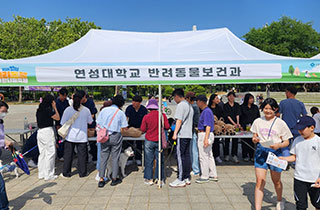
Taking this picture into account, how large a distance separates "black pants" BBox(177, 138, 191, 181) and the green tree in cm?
4030

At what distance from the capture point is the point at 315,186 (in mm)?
2441

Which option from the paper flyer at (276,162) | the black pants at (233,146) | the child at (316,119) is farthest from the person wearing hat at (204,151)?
the child at (316,119)

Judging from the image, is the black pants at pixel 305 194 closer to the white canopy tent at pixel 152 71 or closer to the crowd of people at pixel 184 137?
the crowd of people at pixel 184 137

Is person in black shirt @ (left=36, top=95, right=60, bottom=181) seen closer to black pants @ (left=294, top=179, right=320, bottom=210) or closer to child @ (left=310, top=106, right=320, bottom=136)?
black pants @ (left=294, top=179, right=320, bottom=210)

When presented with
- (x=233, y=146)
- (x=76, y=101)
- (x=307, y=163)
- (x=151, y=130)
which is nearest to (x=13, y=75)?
(x=76, y=101)

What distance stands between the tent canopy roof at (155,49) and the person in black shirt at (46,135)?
92cm

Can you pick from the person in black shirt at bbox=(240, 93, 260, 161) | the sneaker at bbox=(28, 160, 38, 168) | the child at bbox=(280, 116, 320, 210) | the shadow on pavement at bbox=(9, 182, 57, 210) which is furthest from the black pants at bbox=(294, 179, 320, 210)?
the sneaker at bbox=(28, 160, 38, 168)

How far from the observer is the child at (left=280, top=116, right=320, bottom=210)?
2.50m

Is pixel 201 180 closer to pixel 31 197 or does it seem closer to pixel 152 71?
pixel 152 71

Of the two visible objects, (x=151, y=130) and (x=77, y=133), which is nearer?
(x=151, y=130)

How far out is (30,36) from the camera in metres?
31.2

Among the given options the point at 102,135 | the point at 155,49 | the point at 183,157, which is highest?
the point at 155,49

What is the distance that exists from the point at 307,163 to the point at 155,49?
3.16 m

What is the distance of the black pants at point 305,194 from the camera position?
2521 millimetres
